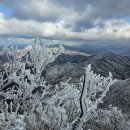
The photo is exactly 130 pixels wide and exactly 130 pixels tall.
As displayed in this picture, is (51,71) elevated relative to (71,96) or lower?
lower

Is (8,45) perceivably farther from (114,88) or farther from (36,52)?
(114,88)

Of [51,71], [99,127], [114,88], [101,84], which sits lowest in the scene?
[51,71]

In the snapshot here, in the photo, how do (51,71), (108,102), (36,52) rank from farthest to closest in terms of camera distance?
1. (51,71)
2. (108,102)
3. (36,52)

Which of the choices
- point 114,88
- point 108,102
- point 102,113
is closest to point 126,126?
point 102,113

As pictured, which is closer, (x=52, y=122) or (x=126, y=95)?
(x=52, y=122)

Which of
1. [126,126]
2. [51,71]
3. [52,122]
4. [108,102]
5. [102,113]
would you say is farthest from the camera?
[51,71]

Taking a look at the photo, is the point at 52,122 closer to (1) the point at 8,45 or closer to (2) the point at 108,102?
(1) the point at 8,45

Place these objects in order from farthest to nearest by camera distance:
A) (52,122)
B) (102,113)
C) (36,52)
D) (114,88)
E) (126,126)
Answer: (114,88) < (102,113) < (126,126) < (36,52) < (52,122)

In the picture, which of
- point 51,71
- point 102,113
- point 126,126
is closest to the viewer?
point 126,126

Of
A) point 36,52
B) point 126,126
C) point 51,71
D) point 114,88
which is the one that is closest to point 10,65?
point 36,52
